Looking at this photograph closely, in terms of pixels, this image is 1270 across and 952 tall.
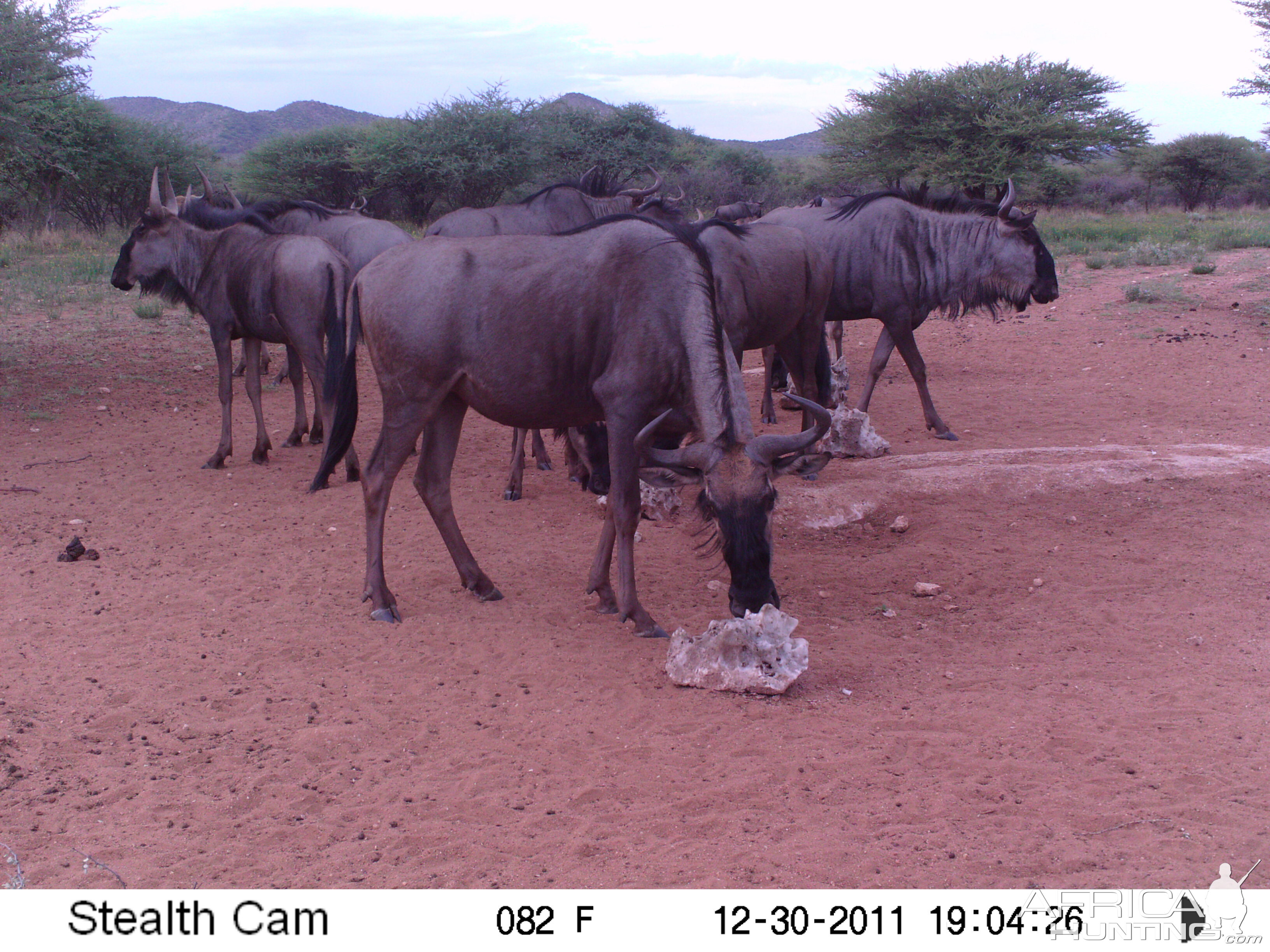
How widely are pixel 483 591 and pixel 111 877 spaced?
2649mm

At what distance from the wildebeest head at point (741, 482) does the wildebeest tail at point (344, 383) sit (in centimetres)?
188

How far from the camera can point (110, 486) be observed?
24.3 feet

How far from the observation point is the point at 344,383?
5.42m

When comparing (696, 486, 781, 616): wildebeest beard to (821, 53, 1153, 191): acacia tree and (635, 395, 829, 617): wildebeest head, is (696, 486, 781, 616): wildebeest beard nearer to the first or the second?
(635, 395, 829, 617): wildebeest head

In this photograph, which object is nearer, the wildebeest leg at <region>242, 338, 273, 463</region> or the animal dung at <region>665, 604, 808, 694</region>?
the animal dung at <region>665, 604, 808, 694</region>

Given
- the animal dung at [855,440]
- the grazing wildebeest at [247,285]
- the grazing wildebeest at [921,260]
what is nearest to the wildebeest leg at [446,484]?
the grazing wildebeest at [247,285]

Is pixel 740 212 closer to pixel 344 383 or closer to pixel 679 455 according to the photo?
pixel 344 383

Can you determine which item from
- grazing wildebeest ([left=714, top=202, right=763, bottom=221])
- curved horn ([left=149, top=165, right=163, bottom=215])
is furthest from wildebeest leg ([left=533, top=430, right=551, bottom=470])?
grazing wildebeest ([left=714, top=202, right=763, bottom=221])

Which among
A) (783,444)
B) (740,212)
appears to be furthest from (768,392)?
(783,444)

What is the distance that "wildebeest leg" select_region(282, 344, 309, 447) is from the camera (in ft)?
28.5

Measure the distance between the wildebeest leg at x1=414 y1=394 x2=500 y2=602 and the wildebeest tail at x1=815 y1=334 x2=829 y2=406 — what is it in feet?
11.8

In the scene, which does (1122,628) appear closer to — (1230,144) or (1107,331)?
(1107,331)

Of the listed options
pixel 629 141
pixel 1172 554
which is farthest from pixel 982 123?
pixel 1172 554

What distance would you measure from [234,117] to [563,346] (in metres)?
92.6
